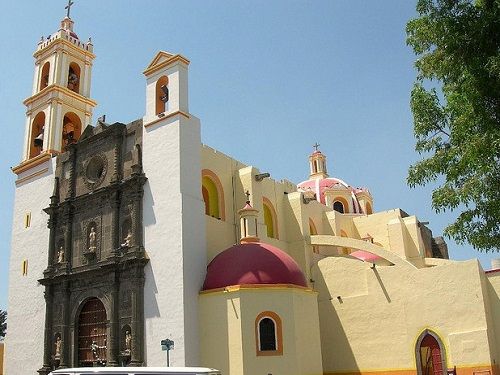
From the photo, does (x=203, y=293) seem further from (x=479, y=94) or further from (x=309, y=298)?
(x=479, y=94)

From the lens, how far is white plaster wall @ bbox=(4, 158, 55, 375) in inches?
826

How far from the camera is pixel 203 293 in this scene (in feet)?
56.3

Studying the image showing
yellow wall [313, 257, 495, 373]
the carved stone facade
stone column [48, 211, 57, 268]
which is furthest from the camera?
stone column [48, 211, 57, 268]

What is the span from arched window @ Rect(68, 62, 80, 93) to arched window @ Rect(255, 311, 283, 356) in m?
15.2

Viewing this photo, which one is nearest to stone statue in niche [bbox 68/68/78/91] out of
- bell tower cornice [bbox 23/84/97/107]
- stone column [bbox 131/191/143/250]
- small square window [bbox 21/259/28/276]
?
bell tower cornice [bbox 23/84/97/107]

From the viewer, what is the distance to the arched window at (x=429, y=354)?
17.5m

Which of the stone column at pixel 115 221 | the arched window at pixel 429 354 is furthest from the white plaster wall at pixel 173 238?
the arched window at pixel 429 354

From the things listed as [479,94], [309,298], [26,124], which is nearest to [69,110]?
[26,124]

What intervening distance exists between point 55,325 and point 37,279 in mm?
2378

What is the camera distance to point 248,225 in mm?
18859

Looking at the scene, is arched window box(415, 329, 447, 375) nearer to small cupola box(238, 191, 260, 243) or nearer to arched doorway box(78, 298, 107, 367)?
small cupola box(238, 191, 260, 243)

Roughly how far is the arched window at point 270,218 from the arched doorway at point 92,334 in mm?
7540

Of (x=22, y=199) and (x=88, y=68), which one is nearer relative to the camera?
(x=22, y=199)

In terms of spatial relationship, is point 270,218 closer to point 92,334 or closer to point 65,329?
point 92,334
